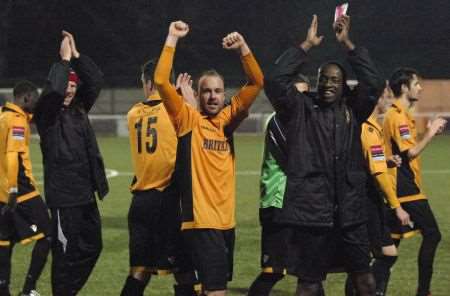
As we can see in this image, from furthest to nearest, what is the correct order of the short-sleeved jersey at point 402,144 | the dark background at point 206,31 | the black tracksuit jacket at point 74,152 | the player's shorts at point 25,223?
the dark background at point 206,31
the player's shorts at point 25,223
the short-sleeved jersey at point 402,144
the black tracksuit jacket at point 74,152

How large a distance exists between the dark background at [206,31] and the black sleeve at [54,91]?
2514cm

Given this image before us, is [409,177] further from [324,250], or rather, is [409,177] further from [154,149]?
[154,149]

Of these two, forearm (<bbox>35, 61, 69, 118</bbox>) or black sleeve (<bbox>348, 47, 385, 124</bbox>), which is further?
forearm (<bbox>35, 61, 69, 118</bbox>)

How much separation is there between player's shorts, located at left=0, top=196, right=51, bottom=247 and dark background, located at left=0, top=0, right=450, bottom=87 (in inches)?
931

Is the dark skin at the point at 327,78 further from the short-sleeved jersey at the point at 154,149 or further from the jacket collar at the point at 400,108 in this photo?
the jacket collar at the point at 400,108

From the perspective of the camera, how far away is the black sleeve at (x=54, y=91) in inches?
302

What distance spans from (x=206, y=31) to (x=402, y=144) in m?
25.1

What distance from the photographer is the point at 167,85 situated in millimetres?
7004

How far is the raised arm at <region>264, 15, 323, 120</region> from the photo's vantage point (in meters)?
6.80

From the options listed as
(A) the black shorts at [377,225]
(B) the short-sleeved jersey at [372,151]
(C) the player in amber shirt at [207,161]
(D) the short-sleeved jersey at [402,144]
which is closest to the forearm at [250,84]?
(C) the player in amber shirt at [207,161]

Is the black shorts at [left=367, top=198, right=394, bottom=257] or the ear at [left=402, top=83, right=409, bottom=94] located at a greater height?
the ear at [left=402, top=83, right=409, bottom=94]

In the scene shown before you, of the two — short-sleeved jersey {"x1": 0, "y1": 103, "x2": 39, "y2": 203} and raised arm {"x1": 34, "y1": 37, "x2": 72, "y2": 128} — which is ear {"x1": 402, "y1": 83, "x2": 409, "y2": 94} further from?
short-sleeved jersey {"x1": 0, "y1": 103, "x2": 39, "y2": 203}

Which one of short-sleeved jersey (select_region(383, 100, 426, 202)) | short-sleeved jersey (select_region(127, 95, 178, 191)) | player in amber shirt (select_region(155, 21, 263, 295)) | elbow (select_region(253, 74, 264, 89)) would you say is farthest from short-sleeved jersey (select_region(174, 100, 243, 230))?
short-sleeved jersey (select_region(383, 100, 426, 202))

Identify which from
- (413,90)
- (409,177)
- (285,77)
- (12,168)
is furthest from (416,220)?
(12,168)
